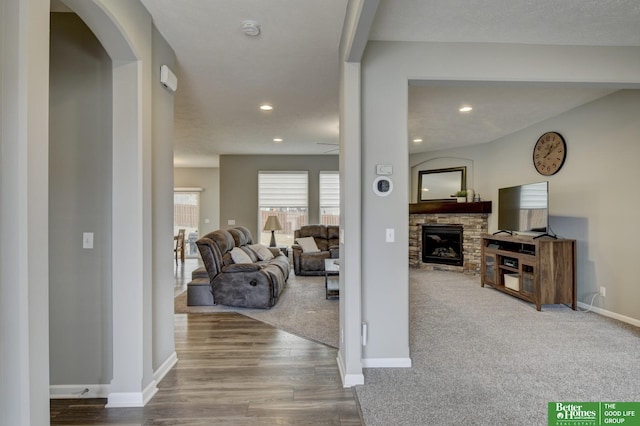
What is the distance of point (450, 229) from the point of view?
674 cm

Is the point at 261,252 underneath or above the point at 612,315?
above

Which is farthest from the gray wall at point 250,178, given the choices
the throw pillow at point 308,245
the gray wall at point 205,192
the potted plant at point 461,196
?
the potted plant at point 461,196

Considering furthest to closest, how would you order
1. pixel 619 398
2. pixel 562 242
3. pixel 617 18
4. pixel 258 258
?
pixel 258 258 < pixel 562 242 < pixel 617 18 < pixel 619 398

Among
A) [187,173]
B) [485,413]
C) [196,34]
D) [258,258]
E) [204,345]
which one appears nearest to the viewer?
[485,413]

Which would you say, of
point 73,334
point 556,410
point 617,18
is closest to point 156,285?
point 73,334

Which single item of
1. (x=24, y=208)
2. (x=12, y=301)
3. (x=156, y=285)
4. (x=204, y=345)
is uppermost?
(x=24, y=208)

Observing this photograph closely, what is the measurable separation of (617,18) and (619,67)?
496mm

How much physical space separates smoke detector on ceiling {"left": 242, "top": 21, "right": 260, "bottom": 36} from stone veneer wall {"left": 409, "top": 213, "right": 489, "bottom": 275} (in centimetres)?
543

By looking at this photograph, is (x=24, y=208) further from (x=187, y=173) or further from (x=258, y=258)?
(x=187, y=173)

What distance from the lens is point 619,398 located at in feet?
6.88

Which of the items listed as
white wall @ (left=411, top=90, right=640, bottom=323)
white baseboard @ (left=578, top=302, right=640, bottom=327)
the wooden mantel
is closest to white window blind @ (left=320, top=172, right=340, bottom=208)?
the wooden mantel

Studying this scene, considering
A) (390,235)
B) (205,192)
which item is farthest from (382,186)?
(205,192)

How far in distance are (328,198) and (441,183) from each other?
259 centimetres

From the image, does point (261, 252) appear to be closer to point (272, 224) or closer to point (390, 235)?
point (272, 224)
